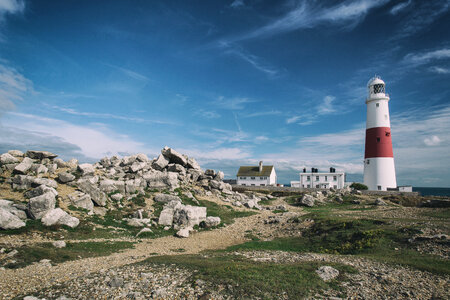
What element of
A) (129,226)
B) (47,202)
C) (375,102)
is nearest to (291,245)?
(129,226)

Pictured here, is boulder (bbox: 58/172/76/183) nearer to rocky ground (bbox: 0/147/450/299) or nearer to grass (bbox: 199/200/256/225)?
rocky ground (bbox: 0/147/450/299)

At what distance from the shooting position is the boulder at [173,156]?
47.7 metres

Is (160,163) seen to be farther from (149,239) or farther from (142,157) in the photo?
(149,239)

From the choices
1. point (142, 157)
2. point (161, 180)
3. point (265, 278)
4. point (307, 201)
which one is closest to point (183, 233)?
point (265, 278)

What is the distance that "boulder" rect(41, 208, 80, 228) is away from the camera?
20991 mm

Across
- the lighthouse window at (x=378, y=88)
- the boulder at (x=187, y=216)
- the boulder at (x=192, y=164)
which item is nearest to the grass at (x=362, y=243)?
the boulder at (x=187, y=216)

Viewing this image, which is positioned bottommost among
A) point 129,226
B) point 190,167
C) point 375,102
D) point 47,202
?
point 129,226

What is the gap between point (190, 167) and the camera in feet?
167

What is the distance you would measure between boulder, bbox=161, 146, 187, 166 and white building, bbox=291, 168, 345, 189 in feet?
168

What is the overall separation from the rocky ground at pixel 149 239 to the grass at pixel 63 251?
6 cm

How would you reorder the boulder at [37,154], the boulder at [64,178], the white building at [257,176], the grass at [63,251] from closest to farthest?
the grass at [63,251] → the boulder at [64,178] → the boulder at [37,154] → the white building at [257,176]

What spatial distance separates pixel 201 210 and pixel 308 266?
18127 mm

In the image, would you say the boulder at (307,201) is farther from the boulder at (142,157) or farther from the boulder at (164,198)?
the boulder at (142,157)

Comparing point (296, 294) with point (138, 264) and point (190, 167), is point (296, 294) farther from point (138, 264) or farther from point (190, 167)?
point (190, 167)
